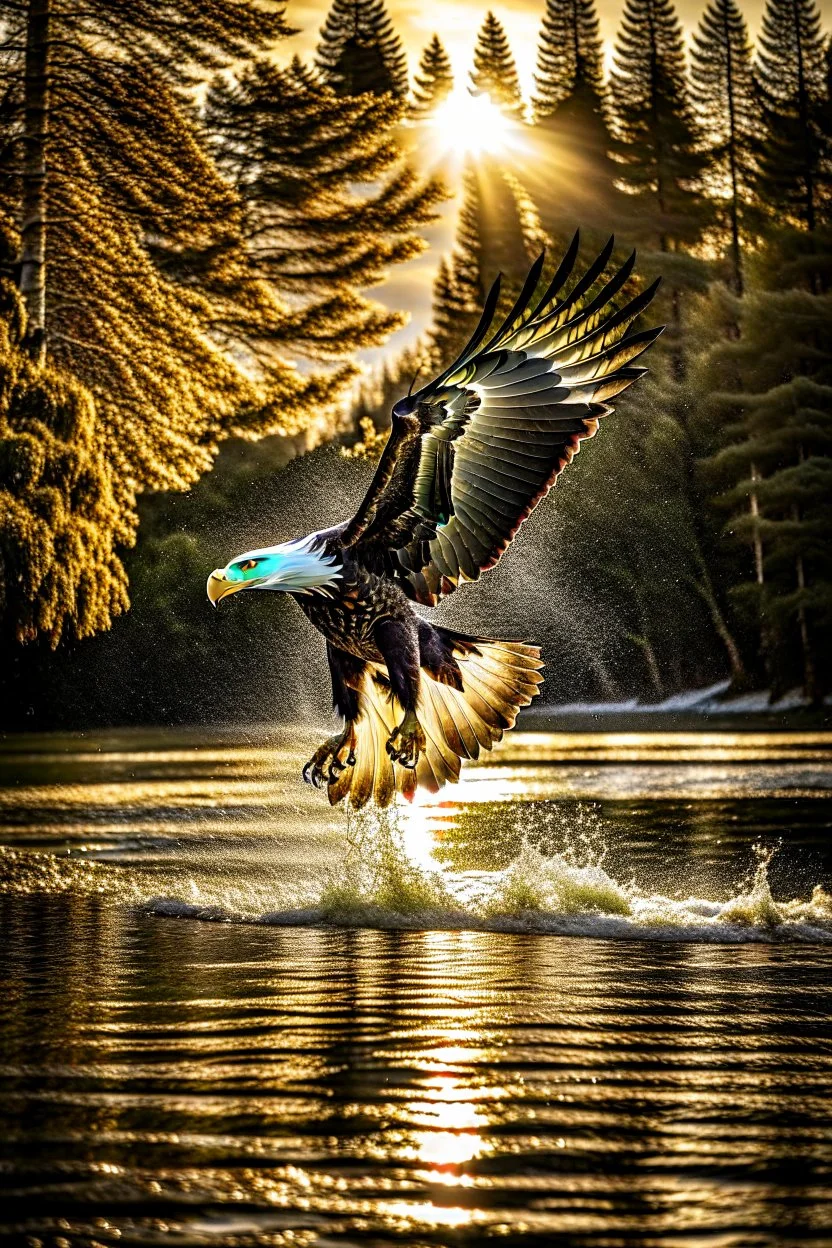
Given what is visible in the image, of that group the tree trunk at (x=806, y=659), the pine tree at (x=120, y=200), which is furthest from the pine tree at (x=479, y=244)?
the pine tree at (x=120, y=200)

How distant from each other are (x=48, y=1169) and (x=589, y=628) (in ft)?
123

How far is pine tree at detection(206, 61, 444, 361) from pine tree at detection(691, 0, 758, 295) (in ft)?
50.5

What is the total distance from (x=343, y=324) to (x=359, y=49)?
19.9 m

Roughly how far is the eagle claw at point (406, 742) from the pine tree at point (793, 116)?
35.1m

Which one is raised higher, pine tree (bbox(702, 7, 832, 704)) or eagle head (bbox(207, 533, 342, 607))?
pine tree (bbox(702, 7, 832, 704))

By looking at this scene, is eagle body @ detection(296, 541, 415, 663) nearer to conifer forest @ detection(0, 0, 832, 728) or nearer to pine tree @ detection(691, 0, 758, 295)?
conifer forest @ detection(0, 0, 832, 728)

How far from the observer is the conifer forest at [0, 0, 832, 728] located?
18.2 meters

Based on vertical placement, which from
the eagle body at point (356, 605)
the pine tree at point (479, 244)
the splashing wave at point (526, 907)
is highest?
the pine tree at point (479, 244)

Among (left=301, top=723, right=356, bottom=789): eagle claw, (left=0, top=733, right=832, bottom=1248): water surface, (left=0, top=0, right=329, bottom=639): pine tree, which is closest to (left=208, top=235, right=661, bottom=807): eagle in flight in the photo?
(left=301, top=723, right=356, bottom=789): eagle claw

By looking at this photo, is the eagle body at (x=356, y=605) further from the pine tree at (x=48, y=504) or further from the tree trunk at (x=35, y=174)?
the tree trunk at (x=35, y=174)

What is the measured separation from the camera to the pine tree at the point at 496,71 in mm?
49562

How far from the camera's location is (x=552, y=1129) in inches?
164

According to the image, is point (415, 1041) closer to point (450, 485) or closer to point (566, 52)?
point (450, 485)

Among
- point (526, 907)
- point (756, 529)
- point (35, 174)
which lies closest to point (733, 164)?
point (756, 529)
